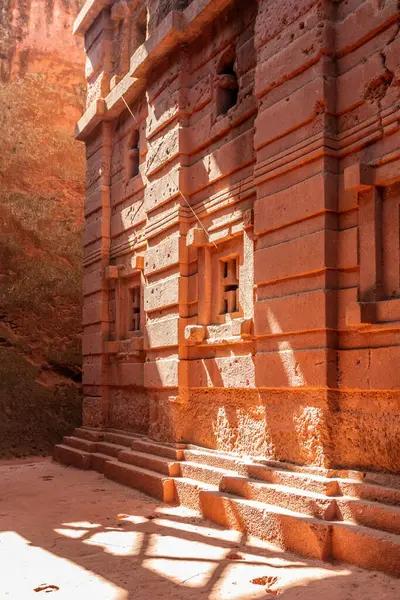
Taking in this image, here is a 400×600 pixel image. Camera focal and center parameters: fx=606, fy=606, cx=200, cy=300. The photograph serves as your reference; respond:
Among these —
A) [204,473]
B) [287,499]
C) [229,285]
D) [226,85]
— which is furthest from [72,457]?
[226,85]

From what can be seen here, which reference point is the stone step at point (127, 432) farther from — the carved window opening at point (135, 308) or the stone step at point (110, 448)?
the carved window opening at point (135, 308)

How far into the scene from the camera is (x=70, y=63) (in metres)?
21.8

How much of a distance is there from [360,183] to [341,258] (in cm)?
77

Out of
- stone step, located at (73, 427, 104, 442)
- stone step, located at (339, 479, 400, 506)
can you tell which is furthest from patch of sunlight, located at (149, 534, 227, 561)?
stone step, located at (73, 427, 104, 442)

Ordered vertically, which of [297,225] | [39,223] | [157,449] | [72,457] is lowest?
[72,457]

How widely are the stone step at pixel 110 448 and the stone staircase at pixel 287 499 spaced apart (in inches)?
45.9

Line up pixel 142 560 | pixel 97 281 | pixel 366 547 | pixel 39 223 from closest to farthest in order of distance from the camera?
1. pixel 366 547
2. pixel 142 560
3. pixel 97 281
4. pixel 39 223

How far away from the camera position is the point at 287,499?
231 inches

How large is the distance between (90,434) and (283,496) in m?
5.91

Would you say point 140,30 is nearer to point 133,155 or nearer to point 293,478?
point 133,155

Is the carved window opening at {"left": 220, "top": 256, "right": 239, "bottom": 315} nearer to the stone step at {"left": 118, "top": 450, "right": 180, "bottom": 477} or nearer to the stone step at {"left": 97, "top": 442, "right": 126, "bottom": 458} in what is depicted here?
the stone step at {"left": 118, "top": 450, "right": 180, "bottom": 477}

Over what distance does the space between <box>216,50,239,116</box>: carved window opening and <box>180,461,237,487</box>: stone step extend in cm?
466

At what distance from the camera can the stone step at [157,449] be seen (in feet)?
26.6

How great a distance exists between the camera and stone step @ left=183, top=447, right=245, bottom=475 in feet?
23.0
